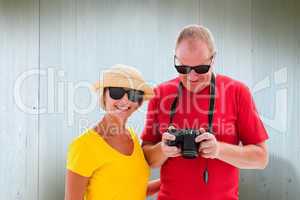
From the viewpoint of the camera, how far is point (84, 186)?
1252mm

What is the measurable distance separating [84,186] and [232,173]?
499 millimetres

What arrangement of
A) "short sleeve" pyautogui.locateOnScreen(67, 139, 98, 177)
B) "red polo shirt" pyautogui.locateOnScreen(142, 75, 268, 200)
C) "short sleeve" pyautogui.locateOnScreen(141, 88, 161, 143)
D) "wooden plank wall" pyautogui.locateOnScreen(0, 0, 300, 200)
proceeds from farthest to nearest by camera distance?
"wooden plank wall" pyautogui.locateOnScreen(0, 0, 300, 200) < "short sleeve" pyautogui.locateOnScreen(141, 88, 161, 143) < "red polo shirt" pyautogui.locateOnScreen(142, 75, 268, 200) < "short sleeve" pyautogui.locateOnScreen(67, 139, 98, 177)

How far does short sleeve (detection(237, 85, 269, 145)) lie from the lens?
4.36ft

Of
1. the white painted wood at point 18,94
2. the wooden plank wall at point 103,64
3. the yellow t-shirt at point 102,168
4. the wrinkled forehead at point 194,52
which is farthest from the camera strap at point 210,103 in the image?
the white painted wood at point 18,94

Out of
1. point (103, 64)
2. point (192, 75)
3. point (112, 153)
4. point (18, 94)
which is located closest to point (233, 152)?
point (192, 75)

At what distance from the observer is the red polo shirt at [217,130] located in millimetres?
1339

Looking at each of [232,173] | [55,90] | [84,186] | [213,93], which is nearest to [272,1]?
[213,93]

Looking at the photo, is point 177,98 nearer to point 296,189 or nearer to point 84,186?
point 84,186

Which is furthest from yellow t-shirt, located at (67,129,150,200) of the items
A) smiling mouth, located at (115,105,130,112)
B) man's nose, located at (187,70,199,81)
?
man's nose, located at (187,70,199,81)

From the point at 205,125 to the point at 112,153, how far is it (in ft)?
1.07

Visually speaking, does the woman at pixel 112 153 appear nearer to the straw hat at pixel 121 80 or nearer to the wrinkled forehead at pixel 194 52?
the straw hat at pixel 121 80

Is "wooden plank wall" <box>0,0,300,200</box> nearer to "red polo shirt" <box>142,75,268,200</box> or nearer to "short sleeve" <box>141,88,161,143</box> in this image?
"short sleeve" <box>141,88,161,143</box>

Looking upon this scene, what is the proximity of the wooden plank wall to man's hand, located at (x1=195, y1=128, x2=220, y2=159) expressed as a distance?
2.66 feet

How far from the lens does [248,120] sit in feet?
4.36
